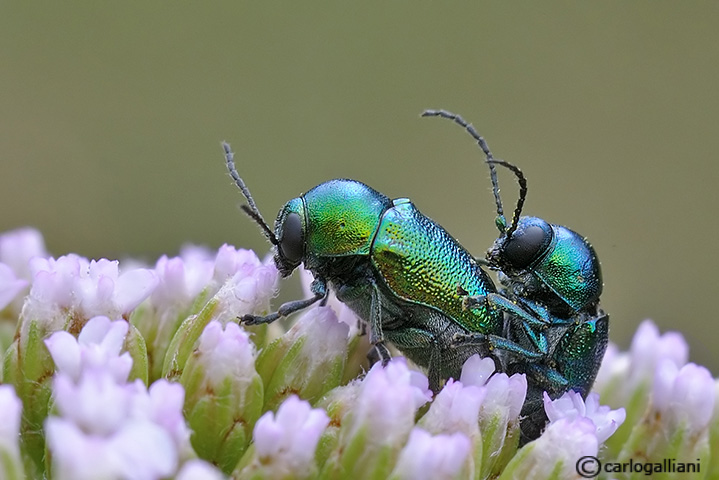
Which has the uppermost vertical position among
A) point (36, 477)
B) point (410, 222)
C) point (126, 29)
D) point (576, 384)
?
point (126, 29)

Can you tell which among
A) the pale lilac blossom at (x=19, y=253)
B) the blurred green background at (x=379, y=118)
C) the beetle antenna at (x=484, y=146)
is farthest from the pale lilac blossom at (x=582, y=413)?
the blurred green background at (x=379, y=118)

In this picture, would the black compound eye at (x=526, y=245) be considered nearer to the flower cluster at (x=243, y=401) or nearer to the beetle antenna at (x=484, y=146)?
the beetle antenna at (x=484, y=146)

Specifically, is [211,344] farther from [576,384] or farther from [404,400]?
[576,384]

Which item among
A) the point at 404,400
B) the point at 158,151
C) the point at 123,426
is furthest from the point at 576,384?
the point at 158,151

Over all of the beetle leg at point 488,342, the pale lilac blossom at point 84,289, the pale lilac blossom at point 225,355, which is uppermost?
the pale lilac blossom at point 84,289

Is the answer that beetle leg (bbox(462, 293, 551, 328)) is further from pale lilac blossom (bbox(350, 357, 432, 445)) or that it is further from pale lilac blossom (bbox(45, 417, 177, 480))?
pale lilac blossom (bbox(45, 417, 177, 480))

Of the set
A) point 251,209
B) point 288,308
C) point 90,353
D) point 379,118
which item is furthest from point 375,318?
point 379,118
